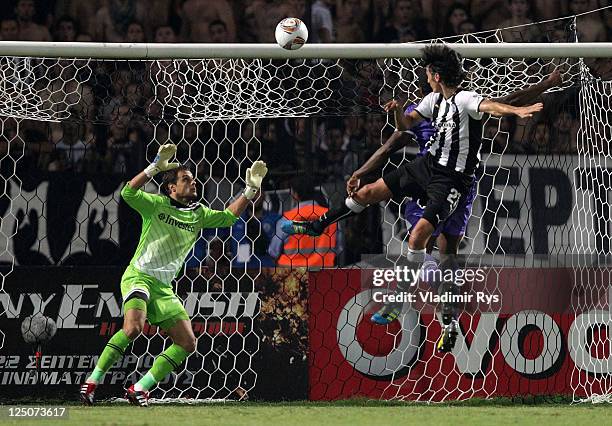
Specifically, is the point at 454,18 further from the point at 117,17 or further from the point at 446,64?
the point at 446,64

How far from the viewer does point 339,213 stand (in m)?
8.52

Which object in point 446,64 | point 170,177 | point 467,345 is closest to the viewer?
point 446,64

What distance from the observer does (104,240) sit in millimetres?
9133

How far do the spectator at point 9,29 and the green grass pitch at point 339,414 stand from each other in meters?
5.67

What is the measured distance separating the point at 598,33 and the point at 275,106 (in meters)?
4.81

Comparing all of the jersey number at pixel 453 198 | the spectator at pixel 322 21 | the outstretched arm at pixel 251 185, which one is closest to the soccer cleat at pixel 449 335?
the jersey number at pixel 453 198

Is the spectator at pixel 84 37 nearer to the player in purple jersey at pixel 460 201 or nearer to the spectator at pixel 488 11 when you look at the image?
the spectator at pixel 488 11

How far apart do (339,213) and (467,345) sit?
1665 mm

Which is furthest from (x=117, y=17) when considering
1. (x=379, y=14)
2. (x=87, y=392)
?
(x=87, y=392)

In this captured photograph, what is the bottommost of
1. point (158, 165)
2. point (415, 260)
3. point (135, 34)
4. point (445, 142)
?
point (415, 260)

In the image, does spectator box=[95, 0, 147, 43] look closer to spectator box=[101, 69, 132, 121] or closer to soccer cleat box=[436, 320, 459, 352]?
spectator box=[101, 69, 132, 121]

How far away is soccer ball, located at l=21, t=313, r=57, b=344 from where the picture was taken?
8859 millimetres

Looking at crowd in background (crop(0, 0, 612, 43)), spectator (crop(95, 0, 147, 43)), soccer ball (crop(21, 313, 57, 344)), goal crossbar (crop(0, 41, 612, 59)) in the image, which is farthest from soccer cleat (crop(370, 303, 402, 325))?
spectator (crop(95, 0, 147, 43))

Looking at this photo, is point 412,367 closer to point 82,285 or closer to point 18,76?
point 82,285
